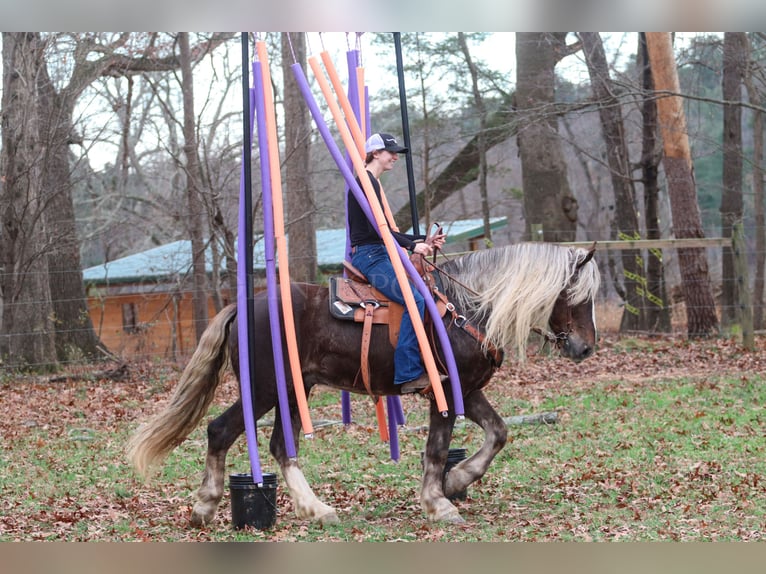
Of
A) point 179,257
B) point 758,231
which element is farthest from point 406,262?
point 179,257

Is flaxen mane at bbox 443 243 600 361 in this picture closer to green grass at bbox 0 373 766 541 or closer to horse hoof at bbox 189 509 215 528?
green grass at bbox 0 373 766 541

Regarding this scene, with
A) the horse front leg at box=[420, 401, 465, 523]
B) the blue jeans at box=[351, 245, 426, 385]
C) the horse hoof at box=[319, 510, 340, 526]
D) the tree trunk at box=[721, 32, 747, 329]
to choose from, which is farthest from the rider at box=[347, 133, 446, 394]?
the tree trunk at box=[721, 32, 747, 329]

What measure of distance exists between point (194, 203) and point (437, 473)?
10732 mm

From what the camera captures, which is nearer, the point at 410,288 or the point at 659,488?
the point at 410,288

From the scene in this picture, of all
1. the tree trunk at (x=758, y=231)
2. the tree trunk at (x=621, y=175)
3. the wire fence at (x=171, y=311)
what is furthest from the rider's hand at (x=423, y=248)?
the tree trunk at (x=758, y=231)

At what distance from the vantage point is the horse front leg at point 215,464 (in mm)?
6438

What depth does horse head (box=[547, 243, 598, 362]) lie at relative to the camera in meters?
6.70

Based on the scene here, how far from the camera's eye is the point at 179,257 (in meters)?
25.1

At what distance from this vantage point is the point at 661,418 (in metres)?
10.4
